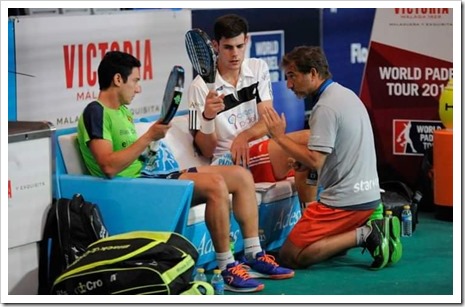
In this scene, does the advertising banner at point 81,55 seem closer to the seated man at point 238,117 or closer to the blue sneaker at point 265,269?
the seated man at point 238,117

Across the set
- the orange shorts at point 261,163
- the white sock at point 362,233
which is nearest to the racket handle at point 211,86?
the orange shorts at point 261,163

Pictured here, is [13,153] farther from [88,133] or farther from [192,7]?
[192,7]

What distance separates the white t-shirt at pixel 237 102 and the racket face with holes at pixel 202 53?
0.41 ft

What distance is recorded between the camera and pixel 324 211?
6504mm

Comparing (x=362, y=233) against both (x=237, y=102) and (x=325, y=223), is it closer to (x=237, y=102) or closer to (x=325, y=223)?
(x=325, y=223)

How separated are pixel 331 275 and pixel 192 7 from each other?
2486mm

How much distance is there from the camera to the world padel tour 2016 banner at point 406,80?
834 cm

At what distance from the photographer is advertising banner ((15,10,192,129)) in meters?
6.67

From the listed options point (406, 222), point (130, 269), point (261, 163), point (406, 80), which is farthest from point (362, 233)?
point (406, 80)

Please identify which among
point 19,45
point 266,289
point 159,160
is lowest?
point 266,289

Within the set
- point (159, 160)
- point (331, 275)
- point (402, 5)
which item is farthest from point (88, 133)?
point (402, 5)

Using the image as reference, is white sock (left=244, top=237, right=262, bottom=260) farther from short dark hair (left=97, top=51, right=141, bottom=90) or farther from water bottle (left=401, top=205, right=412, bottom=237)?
water bottle (left=401, top=205, right=412, bottom=237)

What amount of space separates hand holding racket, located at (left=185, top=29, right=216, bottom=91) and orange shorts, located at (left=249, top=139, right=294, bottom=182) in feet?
1.74

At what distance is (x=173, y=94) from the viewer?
575cm
